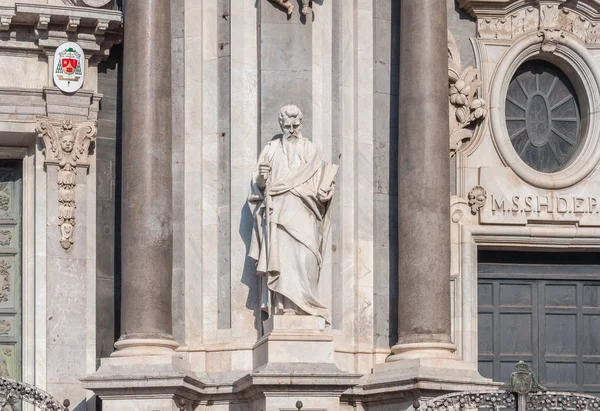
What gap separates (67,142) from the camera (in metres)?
24.8

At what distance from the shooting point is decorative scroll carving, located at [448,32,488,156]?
25359mm

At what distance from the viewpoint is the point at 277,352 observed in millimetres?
22656

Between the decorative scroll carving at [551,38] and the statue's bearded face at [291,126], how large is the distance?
162 inches

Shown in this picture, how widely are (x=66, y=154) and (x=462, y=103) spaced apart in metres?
5.04

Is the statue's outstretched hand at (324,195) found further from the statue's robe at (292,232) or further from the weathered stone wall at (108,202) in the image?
the weathered stone wall at (108,202)

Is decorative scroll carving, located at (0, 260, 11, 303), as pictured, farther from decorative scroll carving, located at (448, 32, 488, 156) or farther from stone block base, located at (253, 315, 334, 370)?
decorative scroll carving, located at (448, 32, 488, 156)

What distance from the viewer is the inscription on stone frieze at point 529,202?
998 inches

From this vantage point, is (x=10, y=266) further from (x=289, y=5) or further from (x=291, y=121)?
(x=289, y=5)

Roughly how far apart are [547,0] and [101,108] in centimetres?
592

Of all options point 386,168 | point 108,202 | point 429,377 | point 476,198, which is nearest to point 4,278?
point 108,202

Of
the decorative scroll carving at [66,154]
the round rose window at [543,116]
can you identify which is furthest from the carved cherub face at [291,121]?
the round rose window at [543,116]

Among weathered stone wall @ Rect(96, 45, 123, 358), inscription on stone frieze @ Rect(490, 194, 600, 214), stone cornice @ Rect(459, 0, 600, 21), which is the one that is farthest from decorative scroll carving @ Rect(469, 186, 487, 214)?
weathered stone wall @ Rect(96, 45, 123, 358)

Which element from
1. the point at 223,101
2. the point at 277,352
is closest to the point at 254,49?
the point at 223,101

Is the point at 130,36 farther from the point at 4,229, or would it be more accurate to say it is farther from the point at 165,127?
the point at 4,229
